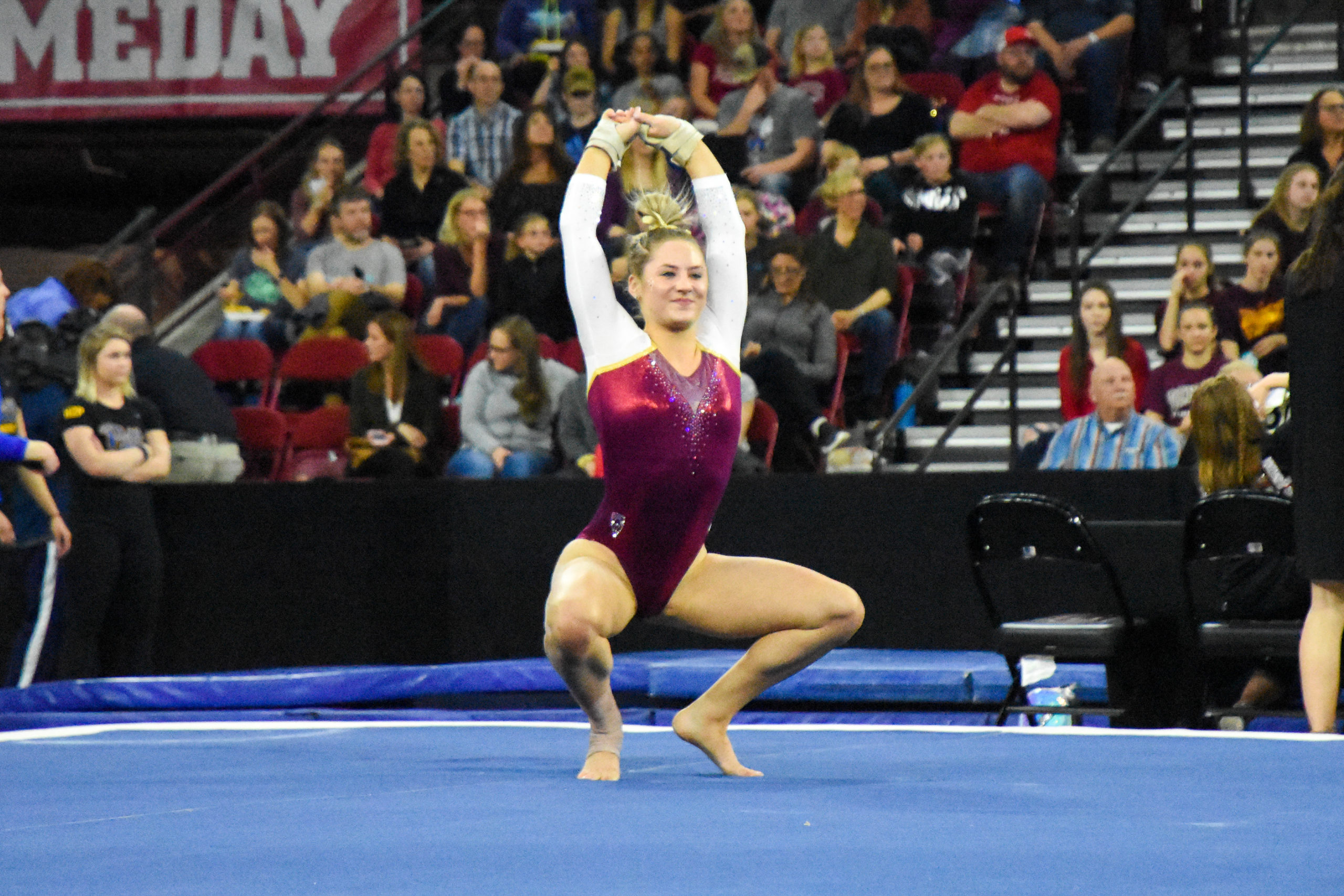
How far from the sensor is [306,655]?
7652 millimetres

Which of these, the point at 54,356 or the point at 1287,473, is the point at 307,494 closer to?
the point at 54,356

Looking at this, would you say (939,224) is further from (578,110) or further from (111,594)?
(111,594)

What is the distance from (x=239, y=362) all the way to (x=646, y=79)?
274 cm

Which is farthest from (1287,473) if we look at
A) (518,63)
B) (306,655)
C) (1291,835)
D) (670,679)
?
(518,63)

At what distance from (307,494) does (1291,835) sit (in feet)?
17.4

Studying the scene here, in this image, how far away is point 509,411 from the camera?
8.07 meters

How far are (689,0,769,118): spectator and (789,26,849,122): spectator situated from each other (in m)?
0.22

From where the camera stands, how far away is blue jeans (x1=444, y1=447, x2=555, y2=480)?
7930mm

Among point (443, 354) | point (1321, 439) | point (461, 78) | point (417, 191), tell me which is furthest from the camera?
point (461, 78)

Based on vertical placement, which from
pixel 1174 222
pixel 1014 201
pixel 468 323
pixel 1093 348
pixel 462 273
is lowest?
pixel 1093 348

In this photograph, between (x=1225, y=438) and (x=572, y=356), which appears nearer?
(x=1225, y=438)

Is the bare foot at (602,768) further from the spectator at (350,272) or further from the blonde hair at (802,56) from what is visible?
the blonde hair at (802,56)

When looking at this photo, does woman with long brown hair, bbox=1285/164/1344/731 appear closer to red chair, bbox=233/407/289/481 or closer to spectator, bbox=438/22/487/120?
red chair, bbox=233/407/289/481

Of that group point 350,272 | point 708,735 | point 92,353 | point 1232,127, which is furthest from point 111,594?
point 1232,127
